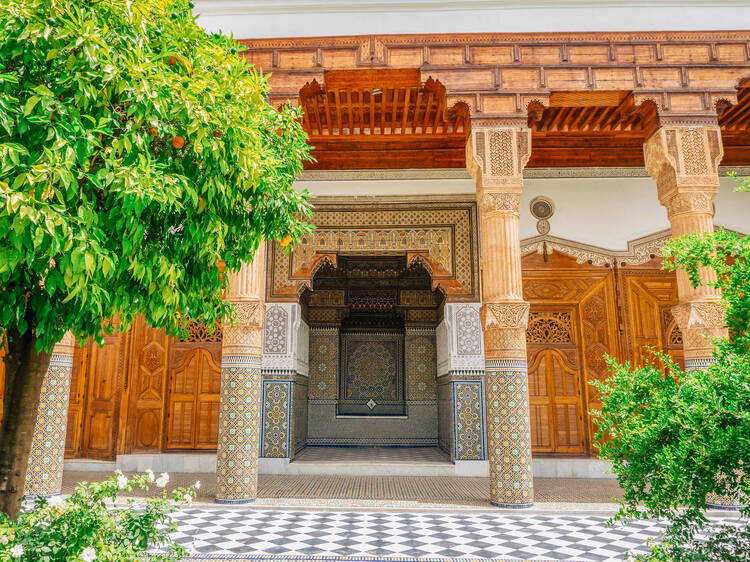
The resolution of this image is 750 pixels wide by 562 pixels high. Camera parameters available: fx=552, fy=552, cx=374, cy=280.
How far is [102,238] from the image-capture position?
72.6 inches

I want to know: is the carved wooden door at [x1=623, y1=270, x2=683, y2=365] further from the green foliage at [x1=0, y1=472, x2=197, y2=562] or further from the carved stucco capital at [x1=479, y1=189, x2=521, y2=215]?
the green foliage at [x1=0, y1=472, x2=197, y2=562]

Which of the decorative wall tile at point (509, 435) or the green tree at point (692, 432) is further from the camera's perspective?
the decorative wall tile at point (509, 435)

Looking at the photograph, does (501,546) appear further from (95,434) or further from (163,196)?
(95,434)

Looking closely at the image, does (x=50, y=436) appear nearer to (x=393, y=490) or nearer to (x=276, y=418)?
(x=276, y=418)

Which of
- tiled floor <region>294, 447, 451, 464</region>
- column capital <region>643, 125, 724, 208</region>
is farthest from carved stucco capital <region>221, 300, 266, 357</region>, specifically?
column capital <region>643, 125, 724, 208</region>

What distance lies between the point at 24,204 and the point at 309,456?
6.24 m

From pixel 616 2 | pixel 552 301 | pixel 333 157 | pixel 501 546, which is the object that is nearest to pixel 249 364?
pixel 501 546

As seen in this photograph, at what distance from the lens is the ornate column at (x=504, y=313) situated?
185 inches

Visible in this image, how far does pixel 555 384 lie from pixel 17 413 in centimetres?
580

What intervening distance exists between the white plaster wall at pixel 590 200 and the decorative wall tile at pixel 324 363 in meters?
2.58

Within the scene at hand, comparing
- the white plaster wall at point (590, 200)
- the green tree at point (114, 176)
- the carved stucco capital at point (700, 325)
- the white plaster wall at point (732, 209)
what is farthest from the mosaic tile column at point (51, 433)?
the white plaster wall at point (732, 209)

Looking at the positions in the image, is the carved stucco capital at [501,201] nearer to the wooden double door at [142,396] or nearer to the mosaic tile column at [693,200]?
the mosaic tile column at [693,200]

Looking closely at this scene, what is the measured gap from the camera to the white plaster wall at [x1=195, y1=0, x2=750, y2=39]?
5.26 metres

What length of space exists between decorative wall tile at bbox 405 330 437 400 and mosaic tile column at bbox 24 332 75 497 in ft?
15.9
